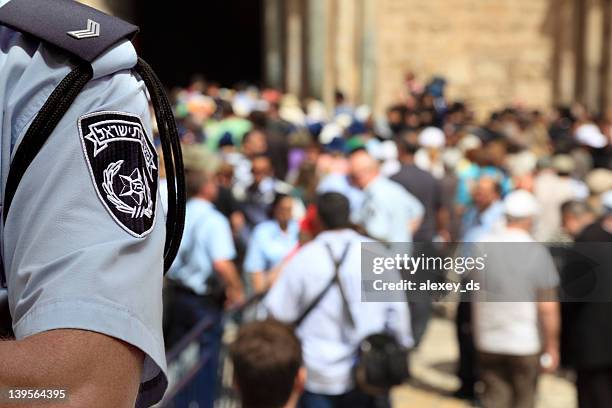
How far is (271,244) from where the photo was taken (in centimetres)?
813

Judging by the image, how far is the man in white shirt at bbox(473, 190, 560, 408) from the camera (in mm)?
6465

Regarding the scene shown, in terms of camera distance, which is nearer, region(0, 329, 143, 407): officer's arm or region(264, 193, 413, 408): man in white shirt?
region(0, 329, 143, 407): officer's arm

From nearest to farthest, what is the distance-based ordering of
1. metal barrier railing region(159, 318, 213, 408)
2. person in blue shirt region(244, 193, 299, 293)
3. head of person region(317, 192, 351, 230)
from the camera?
metal barrier railing region(159, 318, 213, 408) → head of person region(317, 192, 351, 230) → person in blue shirt region(244, 193, 299, 293)

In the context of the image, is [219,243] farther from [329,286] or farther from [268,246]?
[329,286]

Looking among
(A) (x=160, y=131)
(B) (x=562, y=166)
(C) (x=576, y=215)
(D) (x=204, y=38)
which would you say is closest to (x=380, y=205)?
(C) (x=576, y=215)

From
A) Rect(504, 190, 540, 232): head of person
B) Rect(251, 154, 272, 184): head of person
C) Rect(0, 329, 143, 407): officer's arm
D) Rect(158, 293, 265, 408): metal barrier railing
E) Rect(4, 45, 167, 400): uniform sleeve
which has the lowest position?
Rect(158, 293, 265, 408): metal barrier railing

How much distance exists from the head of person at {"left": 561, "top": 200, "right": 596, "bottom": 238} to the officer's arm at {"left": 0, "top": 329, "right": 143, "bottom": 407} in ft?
21.3

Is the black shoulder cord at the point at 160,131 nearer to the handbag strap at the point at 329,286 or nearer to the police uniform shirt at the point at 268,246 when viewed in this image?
the handbag strap at the point at 329,286

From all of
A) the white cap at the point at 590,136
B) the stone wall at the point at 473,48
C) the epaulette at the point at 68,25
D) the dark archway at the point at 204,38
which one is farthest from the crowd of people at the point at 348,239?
the dark archway at the point at 204,38

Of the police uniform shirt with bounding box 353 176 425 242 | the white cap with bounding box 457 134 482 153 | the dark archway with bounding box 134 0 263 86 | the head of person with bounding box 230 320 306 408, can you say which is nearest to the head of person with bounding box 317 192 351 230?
the head of person with bounding box 230 320 306 408

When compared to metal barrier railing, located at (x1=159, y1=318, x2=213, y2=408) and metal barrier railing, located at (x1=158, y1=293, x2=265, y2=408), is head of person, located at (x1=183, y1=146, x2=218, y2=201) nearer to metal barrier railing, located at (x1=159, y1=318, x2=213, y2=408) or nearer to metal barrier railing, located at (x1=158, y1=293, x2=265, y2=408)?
metal barrier railing, located at (x1=158, y1=293, x2=265, y2=408)

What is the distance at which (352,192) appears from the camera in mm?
8742

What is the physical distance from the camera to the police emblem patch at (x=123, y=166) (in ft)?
4.62

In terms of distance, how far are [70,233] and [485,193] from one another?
8.04 metres
